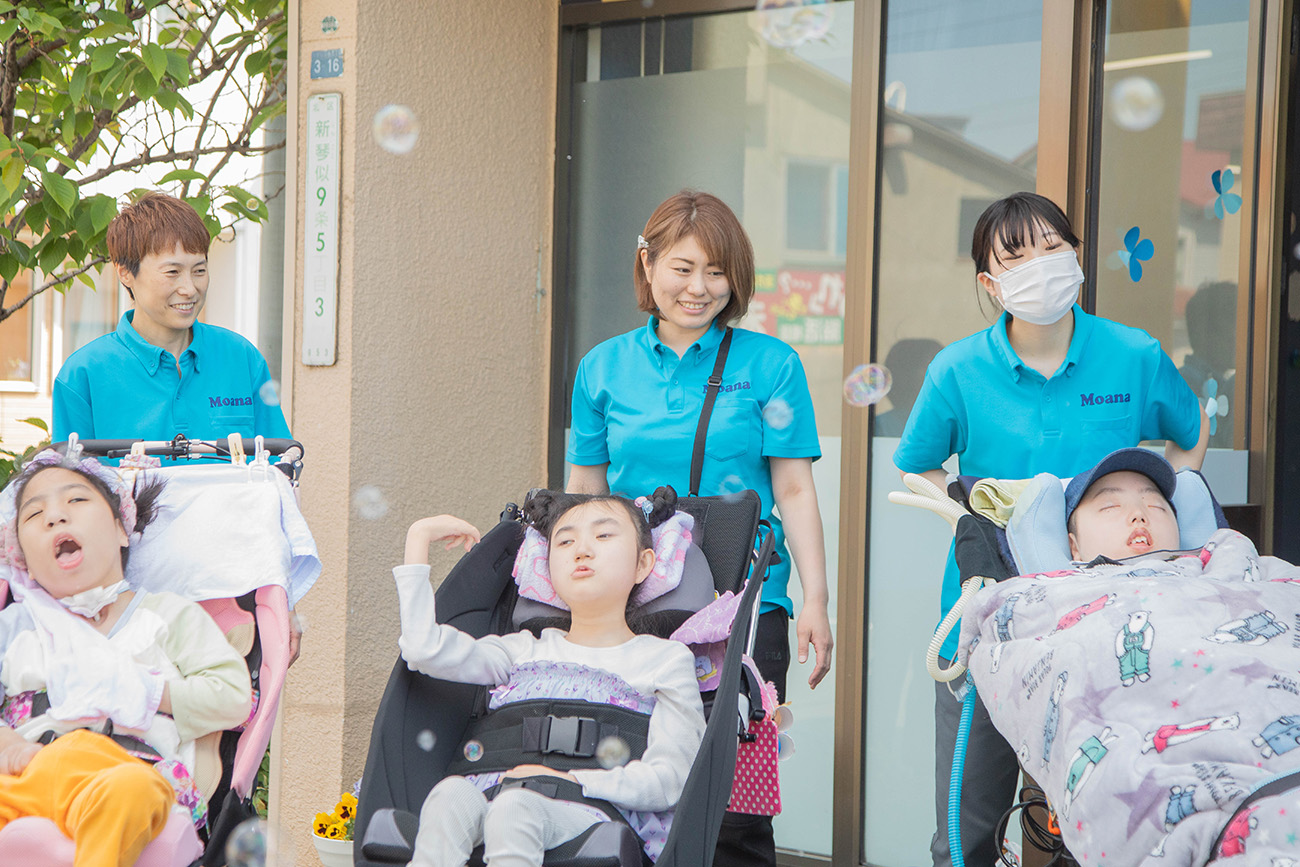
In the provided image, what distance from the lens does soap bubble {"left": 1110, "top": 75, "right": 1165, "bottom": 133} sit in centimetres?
360

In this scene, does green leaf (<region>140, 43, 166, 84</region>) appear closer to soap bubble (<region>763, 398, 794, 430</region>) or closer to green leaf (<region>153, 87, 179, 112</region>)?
green leaf (<region>153, 87, 179, 112</region>)

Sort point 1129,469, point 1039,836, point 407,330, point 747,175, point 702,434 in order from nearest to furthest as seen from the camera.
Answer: point 1039,836 → point 1129,469 → point 702,434 → point 407,330 → point 747,175

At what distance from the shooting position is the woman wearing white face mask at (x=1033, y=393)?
2615mm

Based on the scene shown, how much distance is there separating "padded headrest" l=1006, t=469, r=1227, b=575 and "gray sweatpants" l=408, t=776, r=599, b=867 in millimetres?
1005

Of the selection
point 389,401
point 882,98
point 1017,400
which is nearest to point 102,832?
point 1017,400

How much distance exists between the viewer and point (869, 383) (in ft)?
12.9

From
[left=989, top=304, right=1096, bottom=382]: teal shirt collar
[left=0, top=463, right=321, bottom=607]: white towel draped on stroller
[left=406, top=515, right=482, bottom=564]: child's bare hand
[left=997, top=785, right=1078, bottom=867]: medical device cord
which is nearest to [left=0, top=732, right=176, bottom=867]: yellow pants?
[left=0, top=463, right=321, bottom=607]: white towel draped on stroller

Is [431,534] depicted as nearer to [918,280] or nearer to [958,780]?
[958,780]

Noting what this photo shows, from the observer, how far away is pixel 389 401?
13.3 feet

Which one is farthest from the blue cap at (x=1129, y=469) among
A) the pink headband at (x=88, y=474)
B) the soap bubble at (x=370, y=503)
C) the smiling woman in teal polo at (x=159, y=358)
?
the soap bubble at (x=370, y=503)

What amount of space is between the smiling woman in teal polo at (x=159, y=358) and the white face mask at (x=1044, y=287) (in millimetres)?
1889

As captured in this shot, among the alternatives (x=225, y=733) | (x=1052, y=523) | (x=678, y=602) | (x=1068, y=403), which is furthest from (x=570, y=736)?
(x=1068, y=403)

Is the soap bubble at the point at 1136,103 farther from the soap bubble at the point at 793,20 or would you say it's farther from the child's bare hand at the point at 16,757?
the child's bare hand at the point at 16,757

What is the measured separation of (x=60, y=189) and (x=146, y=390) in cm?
74
